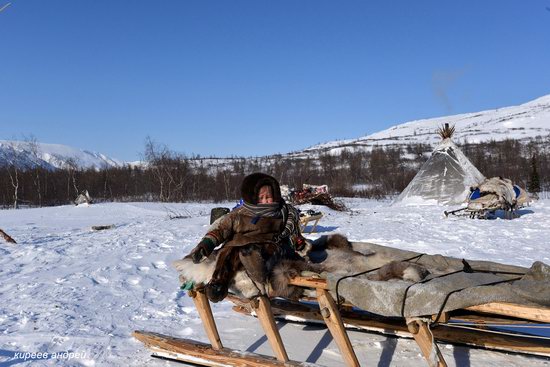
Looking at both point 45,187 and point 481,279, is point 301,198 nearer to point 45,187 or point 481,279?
point 481,279

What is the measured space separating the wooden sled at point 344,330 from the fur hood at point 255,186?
2.82ft

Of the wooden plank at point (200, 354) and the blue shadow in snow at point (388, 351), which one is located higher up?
the wooden plank at point (200, 354)

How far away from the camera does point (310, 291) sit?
2.97 meters

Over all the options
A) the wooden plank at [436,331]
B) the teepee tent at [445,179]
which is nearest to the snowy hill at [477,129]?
the teepee tent at [445,179]

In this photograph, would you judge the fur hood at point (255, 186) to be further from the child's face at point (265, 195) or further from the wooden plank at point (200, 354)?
the wooden plank at point (200, 354)

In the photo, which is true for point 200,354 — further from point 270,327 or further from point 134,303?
point 134,303

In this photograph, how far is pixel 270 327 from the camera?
2959mm

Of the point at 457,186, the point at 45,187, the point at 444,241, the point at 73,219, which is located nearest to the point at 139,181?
the point at 45,187

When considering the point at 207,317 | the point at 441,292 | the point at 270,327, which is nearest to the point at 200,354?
the point at 207,317

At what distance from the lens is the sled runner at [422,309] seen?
230cm

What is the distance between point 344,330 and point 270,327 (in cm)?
49

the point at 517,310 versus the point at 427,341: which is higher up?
the point at 517,310

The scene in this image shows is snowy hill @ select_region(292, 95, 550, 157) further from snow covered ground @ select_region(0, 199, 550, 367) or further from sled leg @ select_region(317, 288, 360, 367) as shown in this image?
sled leg @ select_region(317, 288, 360, 367)

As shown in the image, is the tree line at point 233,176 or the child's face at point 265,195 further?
the tree line at point 233,176
